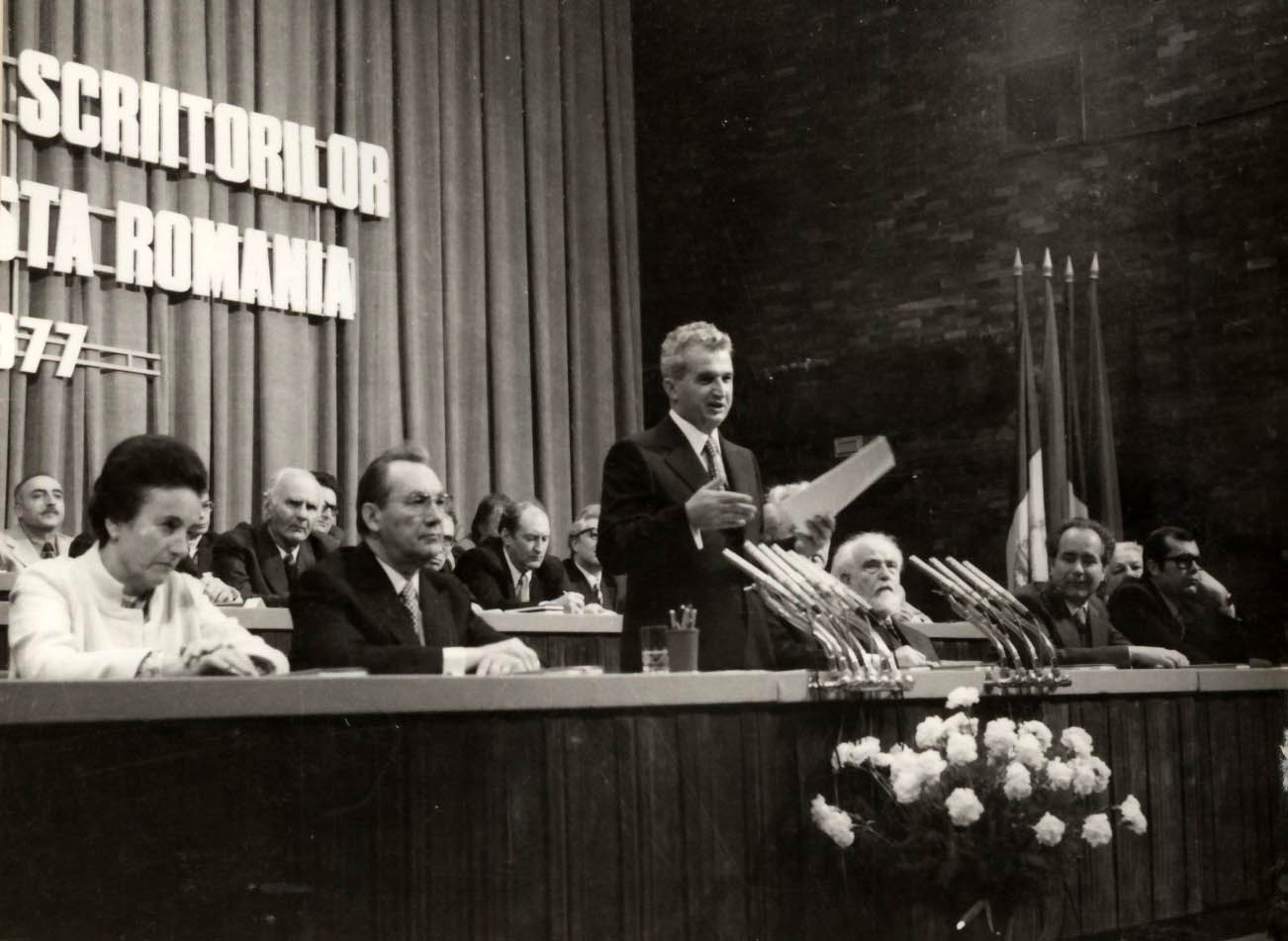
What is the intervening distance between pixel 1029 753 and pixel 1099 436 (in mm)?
5727

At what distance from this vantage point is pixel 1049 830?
301 cm

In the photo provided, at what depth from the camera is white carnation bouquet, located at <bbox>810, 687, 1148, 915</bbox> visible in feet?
9.93

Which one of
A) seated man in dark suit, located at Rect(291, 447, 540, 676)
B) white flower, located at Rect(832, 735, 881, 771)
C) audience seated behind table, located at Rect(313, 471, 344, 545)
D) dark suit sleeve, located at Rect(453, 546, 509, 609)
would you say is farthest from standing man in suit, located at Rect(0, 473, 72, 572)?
white flower, located at Rect(832, 735, 881, 771)

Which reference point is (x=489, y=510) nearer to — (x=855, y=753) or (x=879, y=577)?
(x=879, y=577)

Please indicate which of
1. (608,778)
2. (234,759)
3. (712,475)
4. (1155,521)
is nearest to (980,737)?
(712,475)

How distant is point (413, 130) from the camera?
955 centimetres

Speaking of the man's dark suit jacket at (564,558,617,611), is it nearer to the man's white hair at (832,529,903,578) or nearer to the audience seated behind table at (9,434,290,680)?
the man's white hair at (832,529,903,578)

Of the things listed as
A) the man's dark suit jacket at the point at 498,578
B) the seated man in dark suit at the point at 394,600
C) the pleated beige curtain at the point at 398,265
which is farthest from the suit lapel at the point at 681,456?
the pleated beige curtain at the point at 398,265

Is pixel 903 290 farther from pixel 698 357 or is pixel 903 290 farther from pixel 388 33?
pixel 698 357

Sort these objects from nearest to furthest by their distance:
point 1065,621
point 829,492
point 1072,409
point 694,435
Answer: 1. point 694,435
2. point 829,492
3. point 1065,621
4. point 1072,409

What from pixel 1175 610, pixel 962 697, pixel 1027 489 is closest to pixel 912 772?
pixel 962 697

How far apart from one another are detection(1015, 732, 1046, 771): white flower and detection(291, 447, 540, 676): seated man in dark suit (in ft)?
3.00

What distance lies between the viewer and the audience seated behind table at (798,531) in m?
3.91

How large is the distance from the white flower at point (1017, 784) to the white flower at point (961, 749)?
0.07m
